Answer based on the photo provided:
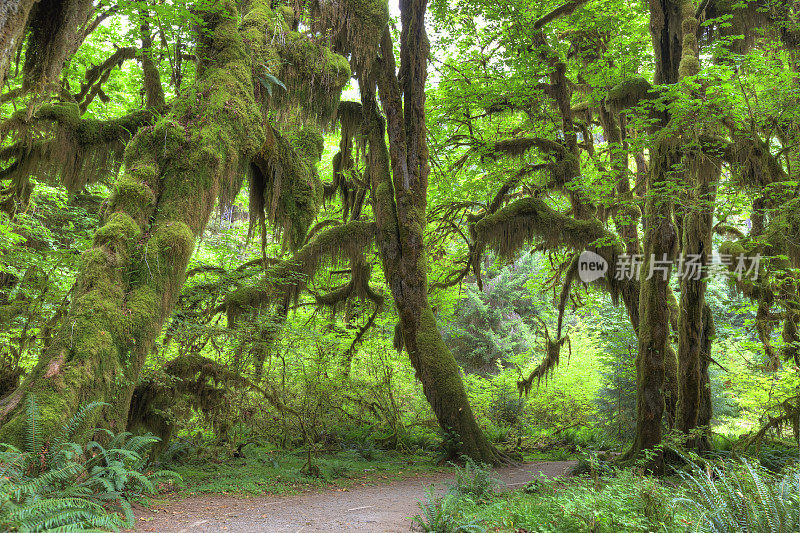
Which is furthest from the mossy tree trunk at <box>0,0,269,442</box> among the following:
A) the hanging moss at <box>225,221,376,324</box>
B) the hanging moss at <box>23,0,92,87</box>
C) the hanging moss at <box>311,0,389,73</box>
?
the hanging moss at <box>225,221,376,324</box>

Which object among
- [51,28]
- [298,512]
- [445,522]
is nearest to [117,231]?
[51,28]

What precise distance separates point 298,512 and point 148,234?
3589 mm

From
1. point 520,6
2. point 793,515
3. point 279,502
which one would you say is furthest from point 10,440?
point 520,6

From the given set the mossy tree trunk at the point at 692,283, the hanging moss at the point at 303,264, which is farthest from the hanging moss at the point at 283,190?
the mossy tree trunk at the point at 692,283

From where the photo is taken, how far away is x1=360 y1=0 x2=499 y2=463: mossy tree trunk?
9.30 meters

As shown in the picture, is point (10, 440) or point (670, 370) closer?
point (10, 440)

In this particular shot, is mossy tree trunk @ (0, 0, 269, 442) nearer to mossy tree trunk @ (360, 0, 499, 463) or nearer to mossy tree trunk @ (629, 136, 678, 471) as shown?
mossy tree trunk @ (360, 0, 499, 463)

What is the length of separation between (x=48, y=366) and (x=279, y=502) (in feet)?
10.6

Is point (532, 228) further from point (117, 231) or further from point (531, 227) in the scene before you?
point (117, 231)

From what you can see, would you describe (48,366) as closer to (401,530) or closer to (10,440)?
(10,440)

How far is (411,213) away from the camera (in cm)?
1008

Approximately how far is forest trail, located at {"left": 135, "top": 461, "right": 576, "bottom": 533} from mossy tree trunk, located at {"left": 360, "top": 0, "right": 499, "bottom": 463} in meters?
1.85

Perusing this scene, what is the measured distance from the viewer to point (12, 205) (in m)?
8.81

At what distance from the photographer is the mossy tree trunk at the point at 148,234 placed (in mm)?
4430
